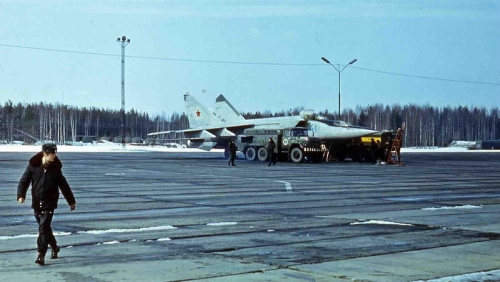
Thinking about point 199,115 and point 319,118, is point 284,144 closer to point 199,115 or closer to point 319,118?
point 319,118

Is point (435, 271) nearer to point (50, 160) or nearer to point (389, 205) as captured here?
point (50, 160)

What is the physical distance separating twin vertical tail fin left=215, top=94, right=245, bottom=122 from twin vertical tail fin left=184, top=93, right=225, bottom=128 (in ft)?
2.79

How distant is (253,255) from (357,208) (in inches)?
279

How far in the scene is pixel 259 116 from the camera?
167000 millimetres

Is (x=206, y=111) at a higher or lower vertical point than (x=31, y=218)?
higher

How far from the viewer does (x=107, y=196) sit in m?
19.2

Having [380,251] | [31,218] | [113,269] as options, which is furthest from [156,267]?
[31,218]

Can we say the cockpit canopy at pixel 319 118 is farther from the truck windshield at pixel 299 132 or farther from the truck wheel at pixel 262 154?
the truck wheel at pixel 262 154

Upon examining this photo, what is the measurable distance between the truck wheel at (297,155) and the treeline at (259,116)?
101574mm

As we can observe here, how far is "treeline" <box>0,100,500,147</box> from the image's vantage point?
155m

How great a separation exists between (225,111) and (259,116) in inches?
4316

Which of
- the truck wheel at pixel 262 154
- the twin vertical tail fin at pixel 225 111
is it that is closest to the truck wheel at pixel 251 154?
the truck wheel at pixel 262 154

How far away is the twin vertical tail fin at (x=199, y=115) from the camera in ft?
186

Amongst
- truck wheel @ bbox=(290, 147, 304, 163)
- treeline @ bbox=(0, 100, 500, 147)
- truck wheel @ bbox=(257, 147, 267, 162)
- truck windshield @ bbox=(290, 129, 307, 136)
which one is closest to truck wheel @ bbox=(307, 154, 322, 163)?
truck wheel @ bbox=(290, 147, 304, 163)
